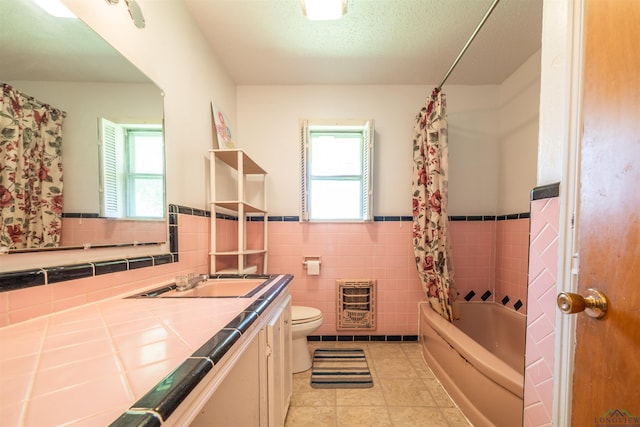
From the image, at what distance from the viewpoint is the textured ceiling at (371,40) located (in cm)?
145

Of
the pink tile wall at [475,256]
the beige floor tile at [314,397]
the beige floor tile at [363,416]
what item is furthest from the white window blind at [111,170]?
the pink tile wall at [475,256]

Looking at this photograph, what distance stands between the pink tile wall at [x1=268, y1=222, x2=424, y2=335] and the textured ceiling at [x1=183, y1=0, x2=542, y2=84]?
1.38 meters

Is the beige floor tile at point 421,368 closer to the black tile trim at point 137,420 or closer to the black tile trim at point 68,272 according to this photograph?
the black tile trim at point 137,420

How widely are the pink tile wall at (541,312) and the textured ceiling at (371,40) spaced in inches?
57.1

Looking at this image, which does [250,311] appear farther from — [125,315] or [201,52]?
[201,52]

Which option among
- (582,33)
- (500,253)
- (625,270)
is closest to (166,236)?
(625,270)

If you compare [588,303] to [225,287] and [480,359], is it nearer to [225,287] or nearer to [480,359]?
[480,359]

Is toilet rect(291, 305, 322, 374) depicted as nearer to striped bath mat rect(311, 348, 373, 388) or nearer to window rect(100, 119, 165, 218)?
striped bath mat rect(311, 348, 373, 388)

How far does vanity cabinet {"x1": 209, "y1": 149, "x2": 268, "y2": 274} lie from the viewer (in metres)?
1.60

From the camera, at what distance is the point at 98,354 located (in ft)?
1.61

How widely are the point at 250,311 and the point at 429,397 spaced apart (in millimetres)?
1444

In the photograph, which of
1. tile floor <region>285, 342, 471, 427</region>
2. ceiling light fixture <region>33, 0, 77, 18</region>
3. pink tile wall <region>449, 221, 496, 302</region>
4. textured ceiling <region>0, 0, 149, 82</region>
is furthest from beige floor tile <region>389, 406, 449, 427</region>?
ceiling light fixture <region>33, 0, 77, 18</region>

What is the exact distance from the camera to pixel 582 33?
641 mm

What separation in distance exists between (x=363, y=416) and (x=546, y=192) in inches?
56.8
